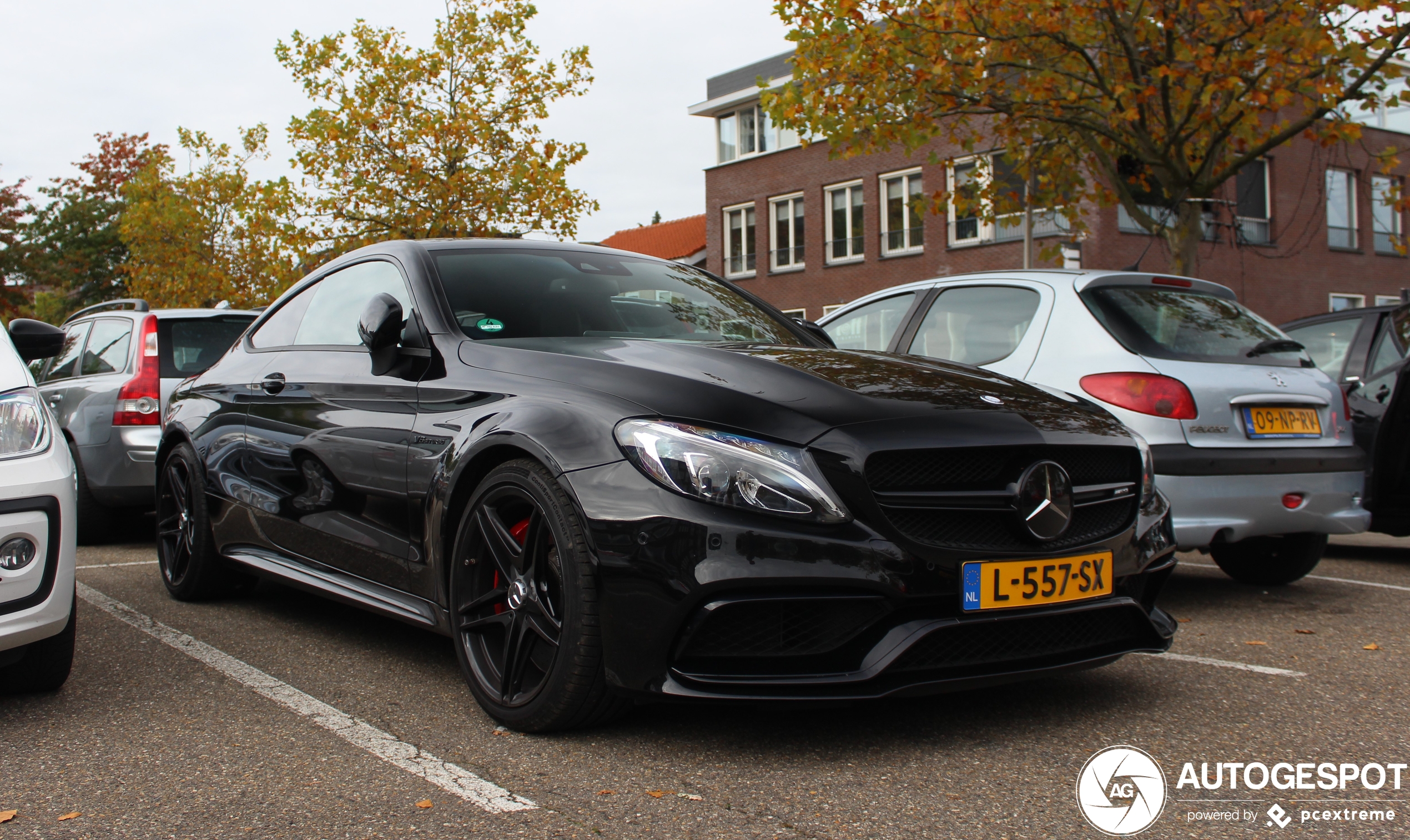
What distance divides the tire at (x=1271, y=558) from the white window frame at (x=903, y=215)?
2446cm

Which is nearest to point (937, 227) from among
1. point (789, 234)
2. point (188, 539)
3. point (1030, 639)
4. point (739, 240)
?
point (789, 234)

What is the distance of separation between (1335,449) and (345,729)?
435 centimetres

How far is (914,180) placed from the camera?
30906mm

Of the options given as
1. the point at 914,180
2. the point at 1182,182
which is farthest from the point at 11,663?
the point at 914,180

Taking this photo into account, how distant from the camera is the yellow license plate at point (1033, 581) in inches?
120

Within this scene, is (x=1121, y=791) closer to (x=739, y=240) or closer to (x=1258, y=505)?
(x=1258, y=505)

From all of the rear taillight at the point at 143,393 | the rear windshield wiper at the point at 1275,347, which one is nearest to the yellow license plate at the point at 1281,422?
the rear windshield wiper at the point at 1275,347

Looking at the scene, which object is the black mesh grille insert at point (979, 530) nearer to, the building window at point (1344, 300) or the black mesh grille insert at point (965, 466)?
the black mesh grille insert at point (965, 466)

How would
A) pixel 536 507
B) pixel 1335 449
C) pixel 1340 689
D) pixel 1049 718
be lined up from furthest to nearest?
pixel 1335 449
pixel 1340 689
pixel 1049 718
pixel 536 507

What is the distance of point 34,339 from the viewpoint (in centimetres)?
450

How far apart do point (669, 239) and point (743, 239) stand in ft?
32.8

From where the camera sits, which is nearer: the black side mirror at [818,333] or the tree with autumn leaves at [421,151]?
the black side mirror at [818,333]

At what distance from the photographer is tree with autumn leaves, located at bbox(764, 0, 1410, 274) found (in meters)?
11.9

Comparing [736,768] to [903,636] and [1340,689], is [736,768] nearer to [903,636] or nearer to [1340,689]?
[903,636]
